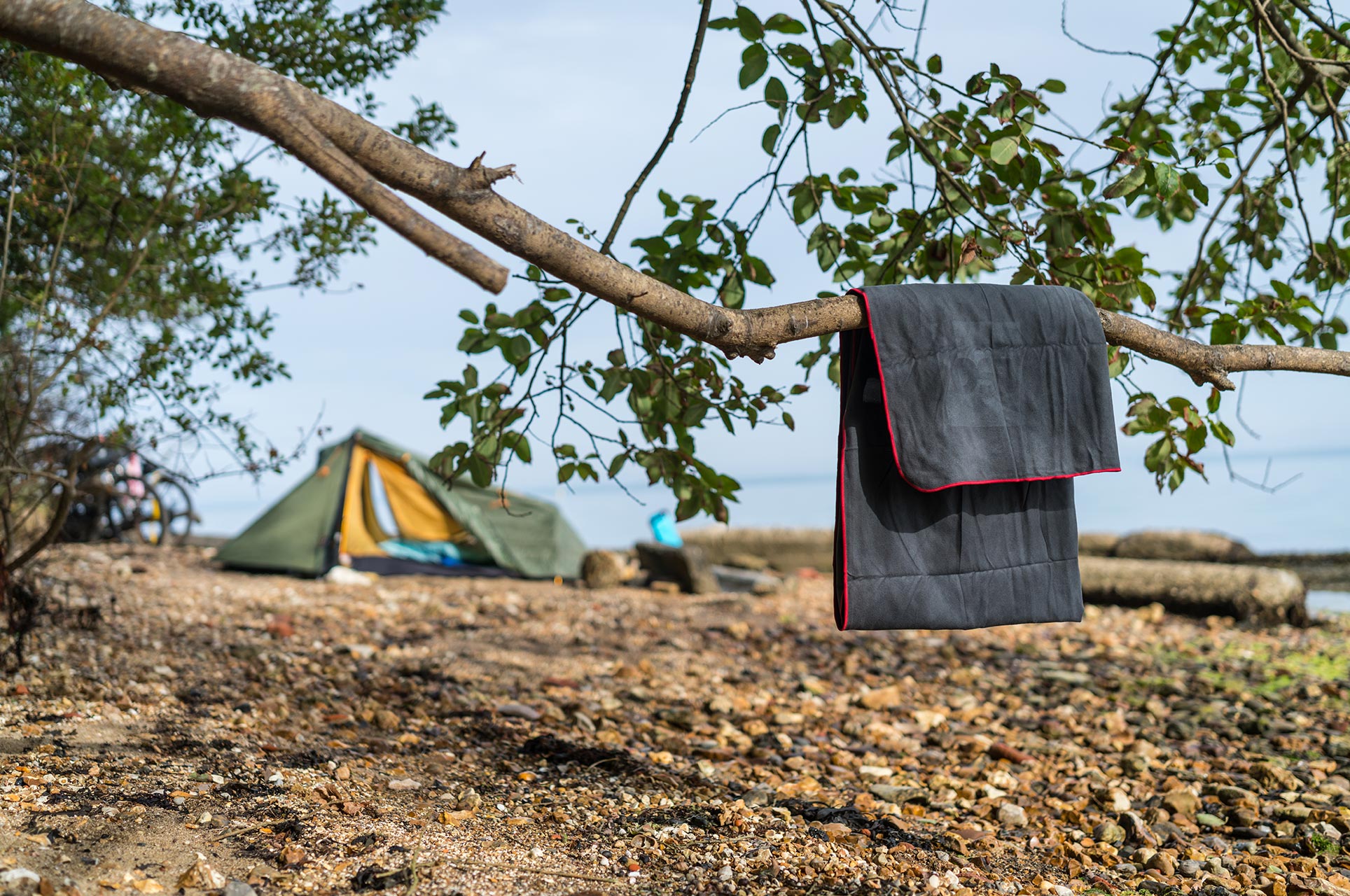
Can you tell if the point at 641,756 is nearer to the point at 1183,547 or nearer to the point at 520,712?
the point at 520,712

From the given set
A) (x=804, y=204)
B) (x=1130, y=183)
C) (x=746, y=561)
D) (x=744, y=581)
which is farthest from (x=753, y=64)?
(x=746, y=561)

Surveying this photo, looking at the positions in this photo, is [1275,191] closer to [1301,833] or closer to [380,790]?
[1301,833]

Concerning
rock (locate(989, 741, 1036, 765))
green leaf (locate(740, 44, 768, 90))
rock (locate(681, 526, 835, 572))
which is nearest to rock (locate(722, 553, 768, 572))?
rock (locate(681, 526, 835, 572))

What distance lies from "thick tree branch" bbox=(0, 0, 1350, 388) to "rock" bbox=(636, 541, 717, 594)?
20.9 feet

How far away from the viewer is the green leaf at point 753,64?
371 centimetres

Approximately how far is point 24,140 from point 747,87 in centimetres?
405

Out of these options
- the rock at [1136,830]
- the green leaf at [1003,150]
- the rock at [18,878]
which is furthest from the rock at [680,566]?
the rock at [18,878]

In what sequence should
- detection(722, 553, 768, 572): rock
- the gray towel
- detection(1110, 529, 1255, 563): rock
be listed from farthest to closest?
detection(722, 553, 768, 572): rock < detection(1110, 529, 1255, 563): rock < the gray towel

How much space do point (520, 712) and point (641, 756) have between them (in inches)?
31.5

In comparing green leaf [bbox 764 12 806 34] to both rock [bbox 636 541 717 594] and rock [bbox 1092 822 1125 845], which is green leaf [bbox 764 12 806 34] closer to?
rock [bbox 1092 822 1125 845]

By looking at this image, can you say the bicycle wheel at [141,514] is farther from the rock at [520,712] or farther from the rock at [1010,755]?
the rock at [1010,755]

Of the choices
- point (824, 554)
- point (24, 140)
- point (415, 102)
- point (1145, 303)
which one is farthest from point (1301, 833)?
point (824, 554)

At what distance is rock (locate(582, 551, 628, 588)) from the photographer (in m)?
9.45

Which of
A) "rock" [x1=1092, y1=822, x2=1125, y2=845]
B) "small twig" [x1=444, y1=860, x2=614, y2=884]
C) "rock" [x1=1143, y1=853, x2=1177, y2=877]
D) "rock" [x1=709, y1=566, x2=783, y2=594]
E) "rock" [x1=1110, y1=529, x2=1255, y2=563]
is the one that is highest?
"rock" [x1=1110, y1=529, x2=1255, y2=563]
